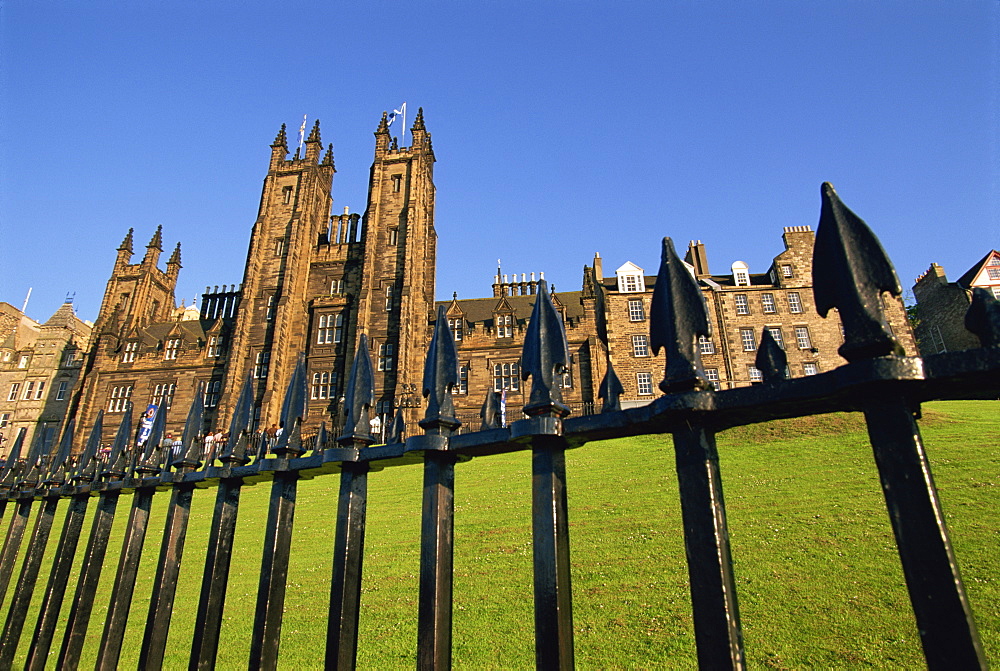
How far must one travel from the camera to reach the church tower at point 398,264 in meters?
38.6

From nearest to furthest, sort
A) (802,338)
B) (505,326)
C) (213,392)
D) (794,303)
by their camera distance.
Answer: (802,338) → (794,303) → (505,326) → (213,392)

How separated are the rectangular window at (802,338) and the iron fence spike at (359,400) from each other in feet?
134

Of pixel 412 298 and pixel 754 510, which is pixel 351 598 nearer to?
pixel 754 510

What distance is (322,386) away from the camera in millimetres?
40312

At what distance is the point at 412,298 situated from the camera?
40.1 m

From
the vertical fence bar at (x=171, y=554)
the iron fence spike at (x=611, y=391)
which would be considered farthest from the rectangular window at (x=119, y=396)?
the iron fence spike at (x=611, y=391)

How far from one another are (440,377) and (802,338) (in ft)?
136

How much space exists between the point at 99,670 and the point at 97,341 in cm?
5599

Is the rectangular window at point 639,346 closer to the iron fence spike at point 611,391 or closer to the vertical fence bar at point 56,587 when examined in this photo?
the vertical fence bar at point 56,587

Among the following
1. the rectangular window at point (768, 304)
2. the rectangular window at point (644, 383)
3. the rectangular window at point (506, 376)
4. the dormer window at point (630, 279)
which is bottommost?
the rectangular window at point (644, 383)

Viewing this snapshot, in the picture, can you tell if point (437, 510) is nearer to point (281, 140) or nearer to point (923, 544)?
point (923, 544)

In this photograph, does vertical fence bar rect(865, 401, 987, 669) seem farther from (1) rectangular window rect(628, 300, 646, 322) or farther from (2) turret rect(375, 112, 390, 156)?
(2) turret rect(375, 112, 390, 156)

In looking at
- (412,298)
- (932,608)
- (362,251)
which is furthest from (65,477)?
(362,251)

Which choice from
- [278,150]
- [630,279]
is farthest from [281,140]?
[630,279]
